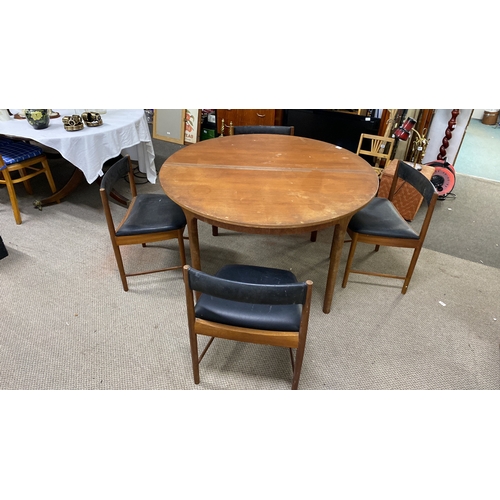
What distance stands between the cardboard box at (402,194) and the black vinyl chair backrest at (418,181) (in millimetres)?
594

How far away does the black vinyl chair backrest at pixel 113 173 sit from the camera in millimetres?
1878

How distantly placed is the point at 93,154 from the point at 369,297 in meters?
2.26

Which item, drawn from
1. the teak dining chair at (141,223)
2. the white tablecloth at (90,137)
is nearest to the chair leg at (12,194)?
the white tablecloth at (90,137)

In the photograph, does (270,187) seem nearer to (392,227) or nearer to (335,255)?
(335,255)

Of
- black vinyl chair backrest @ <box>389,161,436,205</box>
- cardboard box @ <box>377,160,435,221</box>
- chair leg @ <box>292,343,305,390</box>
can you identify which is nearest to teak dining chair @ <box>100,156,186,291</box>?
chair leg @ <box>292,343,305,390</box>

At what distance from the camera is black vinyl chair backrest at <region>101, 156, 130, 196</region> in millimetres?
1878

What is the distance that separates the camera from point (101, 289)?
85.7 inches

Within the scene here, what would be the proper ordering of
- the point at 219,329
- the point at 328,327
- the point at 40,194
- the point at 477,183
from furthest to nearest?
the point at 477,183 → the point at 40,194 → the point at 328,327 → the point at 219,329

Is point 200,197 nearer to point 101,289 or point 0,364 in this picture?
point 101,289

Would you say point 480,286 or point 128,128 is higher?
point 128,128

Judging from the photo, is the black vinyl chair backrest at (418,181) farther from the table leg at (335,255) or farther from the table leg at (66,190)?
the table leg at (66,190)

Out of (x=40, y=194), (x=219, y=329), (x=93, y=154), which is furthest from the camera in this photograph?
(x=40, y=194)

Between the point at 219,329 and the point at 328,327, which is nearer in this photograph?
the point at 219,329

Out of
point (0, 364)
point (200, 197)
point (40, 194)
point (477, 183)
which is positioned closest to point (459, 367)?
point (200, 197)
